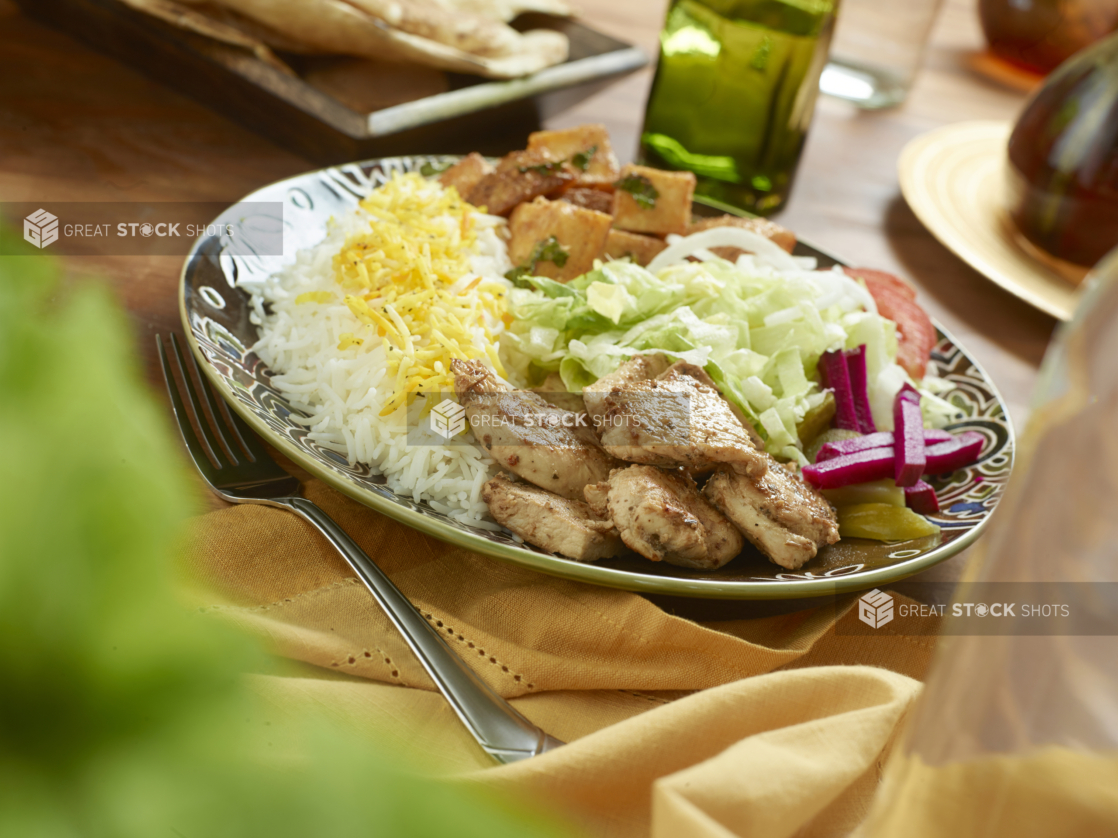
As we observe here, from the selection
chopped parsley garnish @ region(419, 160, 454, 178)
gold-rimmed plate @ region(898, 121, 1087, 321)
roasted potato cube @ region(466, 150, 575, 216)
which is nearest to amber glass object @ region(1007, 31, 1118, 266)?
gold-rimmed plate @ region(898, 121, 1087, 321)

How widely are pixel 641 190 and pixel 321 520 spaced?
4.50 feet

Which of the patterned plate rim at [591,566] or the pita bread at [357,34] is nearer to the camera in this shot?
the patterned plate rim at [591,566]

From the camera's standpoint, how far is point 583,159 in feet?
8.50

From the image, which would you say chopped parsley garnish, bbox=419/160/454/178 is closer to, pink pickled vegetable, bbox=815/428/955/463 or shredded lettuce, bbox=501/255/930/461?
shredded lettuce, bbox=501/255/930/461

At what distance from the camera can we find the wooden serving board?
7.94ft

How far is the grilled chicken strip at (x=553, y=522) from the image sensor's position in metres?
1.43

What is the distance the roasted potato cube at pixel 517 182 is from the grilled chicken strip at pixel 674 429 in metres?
0.85

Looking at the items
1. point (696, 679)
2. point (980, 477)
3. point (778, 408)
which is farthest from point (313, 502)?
point (980, 477)

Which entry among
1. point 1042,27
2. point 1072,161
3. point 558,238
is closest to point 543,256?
point 558,238

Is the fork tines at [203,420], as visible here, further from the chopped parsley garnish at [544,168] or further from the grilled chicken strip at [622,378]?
the chopped parsley garnish at [544,168]

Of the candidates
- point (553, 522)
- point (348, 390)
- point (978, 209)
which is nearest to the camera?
point (553, 522)

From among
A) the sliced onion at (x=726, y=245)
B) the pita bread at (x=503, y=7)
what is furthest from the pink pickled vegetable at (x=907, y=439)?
the pita bread at (x=503, y=7)

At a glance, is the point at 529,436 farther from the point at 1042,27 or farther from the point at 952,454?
the point at 1042,27

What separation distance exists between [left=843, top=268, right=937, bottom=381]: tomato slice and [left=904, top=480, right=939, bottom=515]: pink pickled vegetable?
0.51 meters
